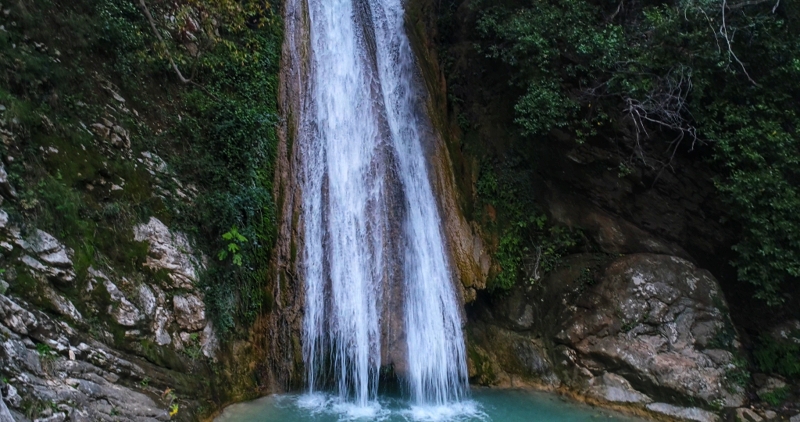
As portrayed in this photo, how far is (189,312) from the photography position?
6230 millimetres

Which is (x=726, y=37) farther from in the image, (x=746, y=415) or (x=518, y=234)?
(x=746, y=415)

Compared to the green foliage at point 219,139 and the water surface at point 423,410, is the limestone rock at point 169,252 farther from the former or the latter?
the water surface at point 423,410

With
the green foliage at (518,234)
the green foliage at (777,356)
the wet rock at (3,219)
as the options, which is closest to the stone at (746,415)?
the green foliage at (777,356)

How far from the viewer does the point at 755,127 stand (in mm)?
7156

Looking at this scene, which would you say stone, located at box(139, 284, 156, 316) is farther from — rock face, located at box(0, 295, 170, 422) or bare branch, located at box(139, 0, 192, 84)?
bare branch, located at box(139, 0, 192, 84)

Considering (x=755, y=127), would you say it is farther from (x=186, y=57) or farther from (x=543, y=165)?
(x=186, y=57)

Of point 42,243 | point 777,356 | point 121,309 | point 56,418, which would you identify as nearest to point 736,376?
point 777,356

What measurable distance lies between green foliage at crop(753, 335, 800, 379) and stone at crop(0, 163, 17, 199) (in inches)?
402

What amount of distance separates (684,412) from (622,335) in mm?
1359

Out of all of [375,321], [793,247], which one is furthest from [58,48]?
[793,247]

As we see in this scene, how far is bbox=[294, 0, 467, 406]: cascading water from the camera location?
7.55 m

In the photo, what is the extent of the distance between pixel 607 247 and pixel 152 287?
7514mm

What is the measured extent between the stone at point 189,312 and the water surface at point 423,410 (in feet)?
3.83

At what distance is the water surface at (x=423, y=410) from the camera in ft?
21.0
